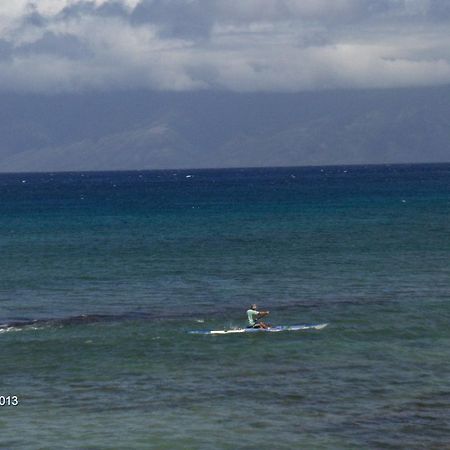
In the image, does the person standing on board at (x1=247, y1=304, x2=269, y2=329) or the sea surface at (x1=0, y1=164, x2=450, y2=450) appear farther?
the person standing on board at (x1=247, y1=304, x2=269, y2=329)

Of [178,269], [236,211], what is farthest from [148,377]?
[236,211]

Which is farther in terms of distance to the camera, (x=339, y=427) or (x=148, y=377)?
(x=148, y=377)

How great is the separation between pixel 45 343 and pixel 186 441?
17.3m

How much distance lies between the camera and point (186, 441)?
35312 mm

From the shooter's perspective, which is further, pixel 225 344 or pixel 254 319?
pixel 254 319

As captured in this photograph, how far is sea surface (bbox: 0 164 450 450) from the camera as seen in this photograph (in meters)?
36.6

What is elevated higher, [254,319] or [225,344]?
[254,319]

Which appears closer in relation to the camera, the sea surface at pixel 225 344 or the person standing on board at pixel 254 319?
the sea surface at pixel 225 344

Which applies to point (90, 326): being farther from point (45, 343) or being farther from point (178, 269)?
point (178, 269)

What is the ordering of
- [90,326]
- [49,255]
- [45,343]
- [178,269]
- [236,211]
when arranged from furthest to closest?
[236,211], [49,255], [178,269], [90,326], [45,343]

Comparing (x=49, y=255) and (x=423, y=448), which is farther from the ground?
(x=49, y=255)

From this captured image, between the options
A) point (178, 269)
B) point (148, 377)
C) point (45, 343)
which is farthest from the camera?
point (178, 269)

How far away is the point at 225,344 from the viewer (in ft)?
164

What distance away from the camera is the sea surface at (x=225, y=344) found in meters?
36.6
